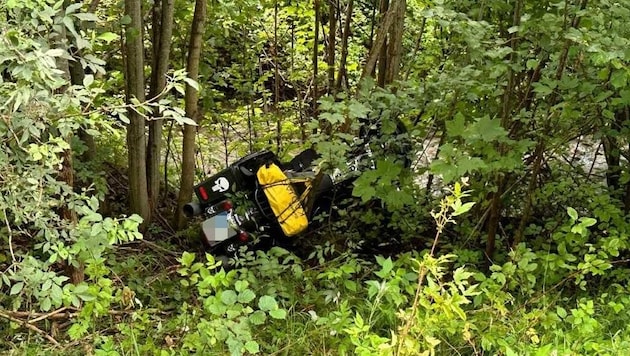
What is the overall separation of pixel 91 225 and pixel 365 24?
3.38 metres

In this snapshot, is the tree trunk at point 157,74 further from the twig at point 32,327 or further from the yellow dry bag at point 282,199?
the twig at point 32,327

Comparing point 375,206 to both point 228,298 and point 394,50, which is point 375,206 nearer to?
point 394,50

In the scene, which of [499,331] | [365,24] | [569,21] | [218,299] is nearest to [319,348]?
[218,299]

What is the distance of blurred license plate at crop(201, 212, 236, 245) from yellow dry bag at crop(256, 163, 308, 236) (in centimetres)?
28

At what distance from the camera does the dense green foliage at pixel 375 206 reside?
201 cm

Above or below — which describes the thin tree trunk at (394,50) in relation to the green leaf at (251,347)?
above

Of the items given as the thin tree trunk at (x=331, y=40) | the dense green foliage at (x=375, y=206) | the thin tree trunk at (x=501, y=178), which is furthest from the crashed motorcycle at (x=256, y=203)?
the thin tree trunk at (x=331, y=40)

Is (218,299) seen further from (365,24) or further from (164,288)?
(365,24)

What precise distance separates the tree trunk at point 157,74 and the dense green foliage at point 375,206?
0.21 meters

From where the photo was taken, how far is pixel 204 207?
382 cm

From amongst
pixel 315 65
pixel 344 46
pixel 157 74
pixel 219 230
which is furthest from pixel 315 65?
pixel 219 230

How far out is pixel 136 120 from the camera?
146 inches

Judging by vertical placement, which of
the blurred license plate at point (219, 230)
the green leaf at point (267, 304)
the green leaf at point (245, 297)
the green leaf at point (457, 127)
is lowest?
the blurred license plate at point (219, 230)

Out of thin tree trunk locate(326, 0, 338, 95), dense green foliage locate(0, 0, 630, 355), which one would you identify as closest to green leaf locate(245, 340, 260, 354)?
dense green foliage locate(0, 0, 630, 355)
